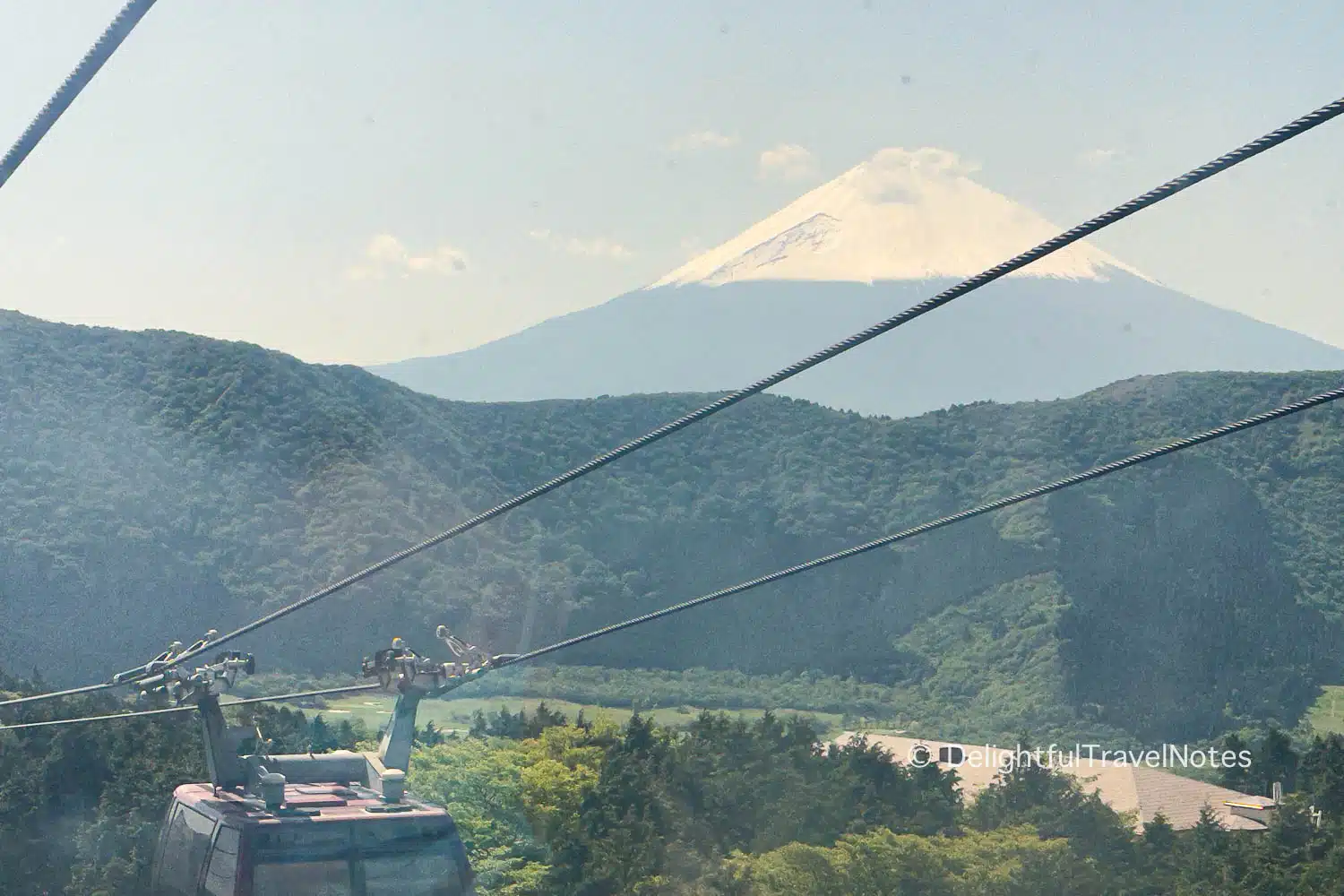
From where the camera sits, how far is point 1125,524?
118 meters

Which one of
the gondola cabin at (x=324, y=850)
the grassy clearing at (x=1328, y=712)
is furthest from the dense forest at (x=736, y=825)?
the grassy clearing at (x=1328, y=712)

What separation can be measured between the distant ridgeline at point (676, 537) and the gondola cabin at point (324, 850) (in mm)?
73014

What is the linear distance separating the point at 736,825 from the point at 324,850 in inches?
873

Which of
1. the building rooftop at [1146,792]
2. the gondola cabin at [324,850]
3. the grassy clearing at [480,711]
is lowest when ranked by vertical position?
the building rooftop at [1146,792]

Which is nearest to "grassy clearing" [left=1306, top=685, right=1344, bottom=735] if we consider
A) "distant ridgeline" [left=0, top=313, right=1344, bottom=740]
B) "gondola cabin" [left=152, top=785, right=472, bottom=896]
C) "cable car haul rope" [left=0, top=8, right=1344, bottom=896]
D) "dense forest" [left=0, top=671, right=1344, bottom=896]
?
"distant ridgeline" [left=0, top=313, right=1344, bottom=740]

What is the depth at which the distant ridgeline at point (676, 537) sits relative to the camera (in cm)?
9456

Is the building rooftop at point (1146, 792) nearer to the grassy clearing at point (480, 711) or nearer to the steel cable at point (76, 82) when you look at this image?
the grassy clearing at point (480, 711)

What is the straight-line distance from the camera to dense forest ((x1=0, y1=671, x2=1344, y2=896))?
30172 mm

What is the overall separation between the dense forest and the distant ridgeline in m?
49.1

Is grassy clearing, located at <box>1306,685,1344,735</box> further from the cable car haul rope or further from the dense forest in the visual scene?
the cable car haul rope

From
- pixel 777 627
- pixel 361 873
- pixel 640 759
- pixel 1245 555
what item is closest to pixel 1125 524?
pixel 1245 555

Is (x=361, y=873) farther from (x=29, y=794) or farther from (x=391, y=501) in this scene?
(x=391, y=501)

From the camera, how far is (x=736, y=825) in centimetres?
3559

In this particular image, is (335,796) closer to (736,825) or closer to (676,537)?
(736,825)
